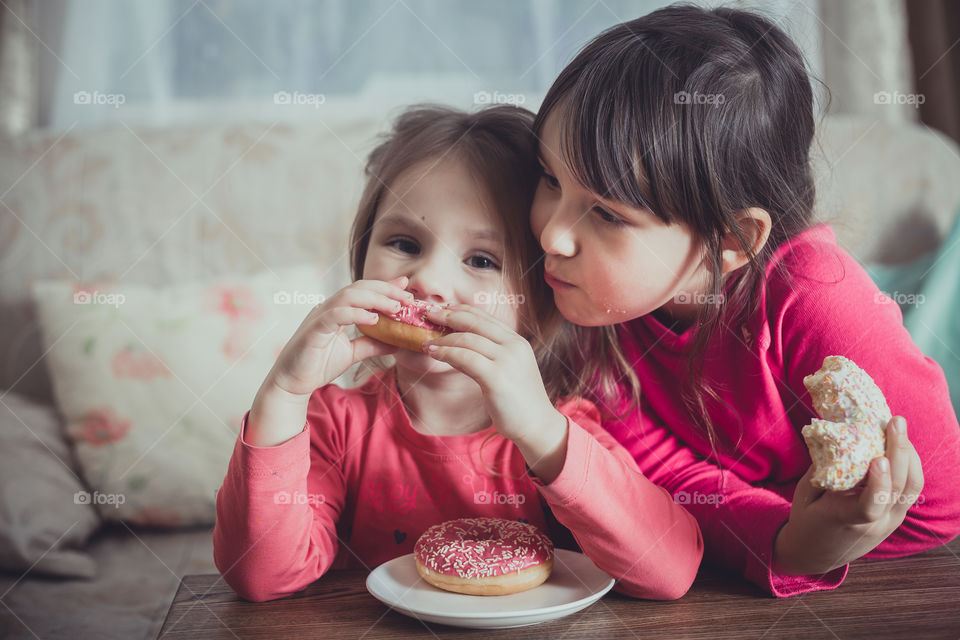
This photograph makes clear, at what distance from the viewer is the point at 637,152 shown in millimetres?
962

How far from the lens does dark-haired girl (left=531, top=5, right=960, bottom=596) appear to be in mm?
963

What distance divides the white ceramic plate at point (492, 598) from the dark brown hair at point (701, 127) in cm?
36

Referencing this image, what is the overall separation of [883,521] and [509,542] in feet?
1.37

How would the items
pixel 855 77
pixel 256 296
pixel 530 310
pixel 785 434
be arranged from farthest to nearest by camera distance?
pixel 855 77 → pixel 256 296 → pixel 530 310 → pixel 785 434

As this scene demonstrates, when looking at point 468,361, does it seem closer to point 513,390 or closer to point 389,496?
point 513,390

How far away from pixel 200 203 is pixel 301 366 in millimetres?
1278

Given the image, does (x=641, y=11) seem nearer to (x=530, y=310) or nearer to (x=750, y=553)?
(x=530, y=310)

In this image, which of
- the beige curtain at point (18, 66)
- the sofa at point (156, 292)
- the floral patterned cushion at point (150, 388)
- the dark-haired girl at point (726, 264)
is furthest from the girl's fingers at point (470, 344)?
the beige curtain at point (18, 66)

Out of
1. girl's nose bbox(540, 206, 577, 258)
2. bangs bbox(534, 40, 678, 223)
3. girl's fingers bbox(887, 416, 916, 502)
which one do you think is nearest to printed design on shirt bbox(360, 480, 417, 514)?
girl's nose bbox(540, 206, 577, 258)

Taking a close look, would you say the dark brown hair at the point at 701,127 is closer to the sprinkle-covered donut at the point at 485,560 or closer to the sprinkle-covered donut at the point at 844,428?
the sprinkle-covered donut at the point at 844,428

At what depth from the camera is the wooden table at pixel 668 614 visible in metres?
0.76

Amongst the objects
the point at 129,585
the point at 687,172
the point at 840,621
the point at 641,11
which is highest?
the point at 641,11

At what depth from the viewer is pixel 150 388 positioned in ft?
5.72

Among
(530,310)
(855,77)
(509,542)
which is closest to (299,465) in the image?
(509,542)
